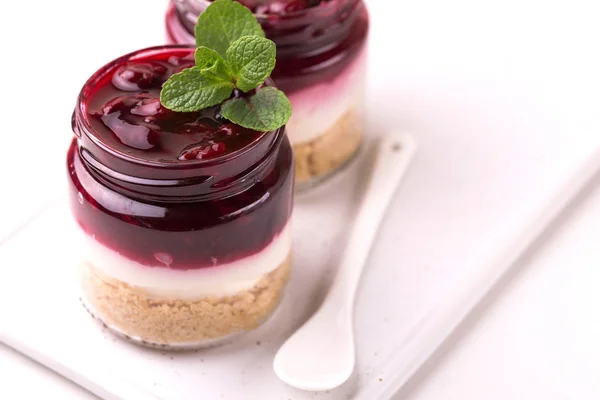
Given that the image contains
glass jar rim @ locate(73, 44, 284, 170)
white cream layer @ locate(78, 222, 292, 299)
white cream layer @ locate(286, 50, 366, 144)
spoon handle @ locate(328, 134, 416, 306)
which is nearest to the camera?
glass jar rim @ locate(73, 44, 284, 170)

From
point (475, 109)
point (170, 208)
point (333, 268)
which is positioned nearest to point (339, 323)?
point (333, 268)

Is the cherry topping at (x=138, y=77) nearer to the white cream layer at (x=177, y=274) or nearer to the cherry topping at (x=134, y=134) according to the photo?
the cherry topping at (x=134, y=134)

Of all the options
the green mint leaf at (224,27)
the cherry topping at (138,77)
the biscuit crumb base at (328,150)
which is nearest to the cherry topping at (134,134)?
the cherry topping at (138,77)

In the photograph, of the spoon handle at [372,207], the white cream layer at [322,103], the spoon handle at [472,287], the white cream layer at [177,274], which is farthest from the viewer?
the white cream layer at [322,103]

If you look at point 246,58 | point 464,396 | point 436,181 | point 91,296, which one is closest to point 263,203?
point 246,58

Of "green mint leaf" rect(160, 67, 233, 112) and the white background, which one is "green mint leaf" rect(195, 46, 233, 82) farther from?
the white background

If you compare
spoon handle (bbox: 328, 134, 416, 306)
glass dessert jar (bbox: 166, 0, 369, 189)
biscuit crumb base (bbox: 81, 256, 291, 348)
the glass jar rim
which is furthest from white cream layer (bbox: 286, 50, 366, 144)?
biscuit crumb base (bbox: 81, 256, 291, 348)
